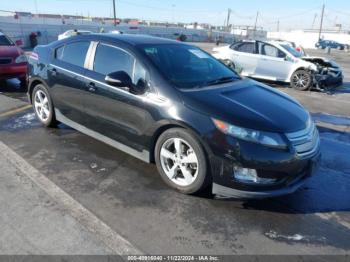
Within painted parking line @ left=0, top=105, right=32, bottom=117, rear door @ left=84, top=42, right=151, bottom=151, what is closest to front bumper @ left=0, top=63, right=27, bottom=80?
painted parking line @ left=0, top=105, right=32, bottom=117

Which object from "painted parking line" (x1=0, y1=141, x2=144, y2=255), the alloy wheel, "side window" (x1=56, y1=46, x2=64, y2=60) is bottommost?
the alloy wheel

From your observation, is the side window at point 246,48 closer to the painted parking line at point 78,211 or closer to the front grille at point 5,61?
the front grille at point 5,61

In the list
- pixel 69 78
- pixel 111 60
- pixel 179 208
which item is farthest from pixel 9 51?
pixel 179 208

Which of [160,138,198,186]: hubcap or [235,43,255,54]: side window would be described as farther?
[235,43,255,54]: side window

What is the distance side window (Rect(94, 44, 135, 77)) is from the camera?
430cm

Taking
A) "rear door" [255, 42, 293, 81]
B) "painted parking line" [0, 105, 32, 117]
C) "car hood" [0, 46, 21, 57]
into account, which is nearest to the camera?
"painted parking line" [0, 105, 32, 117]

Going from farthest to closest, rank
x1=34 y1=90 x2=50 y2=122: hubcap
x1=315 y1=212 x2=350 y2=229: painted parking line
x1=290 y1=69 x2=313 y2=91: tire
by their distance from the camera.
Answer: x1=290 y1=69 x2=313 y2=91: tire < x1=34 y1=90 x2=50 y2=122: hubcap < x1=315 y1=212 x2=350 y2=229: painted parking line

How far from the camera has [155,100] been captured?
391 centimetres

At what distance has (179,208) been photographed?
358cm

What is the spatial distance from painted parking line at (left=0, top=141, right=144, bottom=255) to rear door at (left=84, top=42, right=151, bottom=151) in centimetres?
98

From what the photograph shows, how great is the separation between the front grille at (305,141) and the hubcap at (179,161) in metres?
1.01

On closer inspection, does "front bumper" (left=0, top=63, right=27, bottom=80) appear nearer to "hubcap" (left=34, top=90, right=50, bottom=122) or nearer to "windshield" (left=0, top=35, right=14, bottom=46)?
"windshield" (left=0, top=35, right=14, bottom=46)

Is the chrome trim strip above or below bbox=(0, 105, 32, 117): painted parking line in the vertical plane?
above

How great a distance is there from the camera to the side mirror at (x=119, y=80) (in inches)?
160
